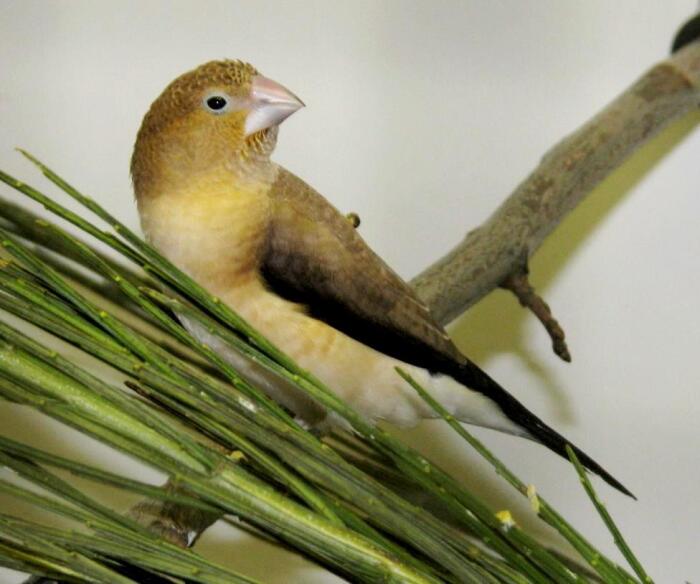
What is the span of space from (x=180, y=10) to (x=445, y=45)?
322 millimetres

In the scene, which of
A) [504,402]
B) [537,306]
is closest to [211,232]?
[504,402]

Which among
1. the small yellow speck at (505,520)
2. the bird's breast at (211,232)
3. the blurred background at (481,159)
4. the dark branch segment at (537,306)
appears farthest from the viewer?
the blurred background at (481,159)

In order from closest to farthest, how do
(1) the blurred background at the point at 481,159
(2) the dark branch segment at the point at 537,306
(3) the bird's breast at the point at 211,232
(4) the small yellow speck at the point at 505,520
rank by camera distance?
1. (4) the small yellow speck at the point at 505,520
2. (3) the bird's breast at the point at 211,232
3. (2) the dark branch segment at the point at 537,306
4. (1) the blurred background at the point at 481,159

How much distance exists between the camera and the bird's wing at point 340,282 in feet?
2.42

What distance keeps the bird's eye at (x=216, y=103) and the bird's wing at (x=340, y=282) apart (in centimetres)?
7

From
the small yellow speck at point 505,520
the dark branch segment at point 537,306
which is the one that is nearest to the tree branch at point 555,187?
the dark branch segment at point 537,306

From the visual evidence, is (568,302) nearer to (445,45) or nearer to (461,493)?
(445,45)

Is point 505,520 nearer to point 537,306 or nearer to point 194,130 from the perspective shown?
point 194,130

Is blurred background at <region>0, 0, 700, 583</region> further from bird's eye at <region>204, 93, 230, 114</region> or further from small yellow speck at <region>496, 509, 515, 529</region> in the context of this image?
small yellow speck at <region>496, 509, 515, 529</region>

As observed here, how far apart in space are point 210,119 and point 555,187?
1.45ft

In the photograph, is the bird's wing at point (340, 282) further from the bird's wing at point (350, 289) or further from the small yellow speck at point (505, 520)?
the small yellow speck at point (505, 520)

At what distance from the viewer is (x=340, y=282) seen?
0.75m

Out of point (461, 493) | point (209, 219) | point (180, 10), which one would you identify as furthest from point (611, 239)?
point (461, 493)

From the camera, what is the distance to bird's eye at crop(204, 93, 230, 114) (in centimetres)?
73
